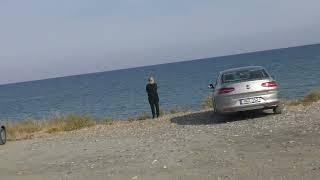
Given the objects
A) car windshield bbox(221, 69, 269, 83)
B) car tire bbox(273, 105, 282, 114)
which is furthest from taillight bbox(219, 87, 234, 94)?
car tire bbox(273, 105, 282, 114)

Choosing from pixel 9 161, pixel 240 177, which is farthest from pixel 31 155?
pixel 240 177

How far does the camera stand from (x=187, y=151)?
11922mm

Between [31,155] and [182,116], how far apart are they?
673cm

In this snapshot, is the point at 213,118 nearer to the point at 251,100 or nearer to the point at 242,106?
the point at 242,106

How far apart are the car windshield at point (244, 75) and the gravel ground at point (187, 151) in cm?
108

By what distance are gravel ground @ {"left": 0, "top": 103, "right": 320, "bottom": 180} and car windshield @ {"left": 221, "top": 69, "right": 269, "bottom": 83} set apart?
1.08 meters

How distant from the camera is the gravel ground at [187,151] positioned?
385 inches

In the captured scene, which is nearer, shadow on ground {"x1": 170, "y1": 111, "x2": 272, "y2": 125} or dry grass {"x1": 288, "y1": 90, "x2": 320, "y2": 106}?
shadow on ground {"x1": 170, "y1": 111, "x2": 272, "y2": 125}

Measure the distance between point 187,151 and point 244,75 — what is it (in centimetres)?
568

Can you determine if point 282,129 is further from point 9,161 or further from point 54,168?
point 9,161

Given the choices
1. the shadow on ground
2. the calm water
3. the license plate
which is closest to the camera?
the license plate

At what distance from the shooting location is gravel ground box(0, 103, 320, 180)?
32.1 feet

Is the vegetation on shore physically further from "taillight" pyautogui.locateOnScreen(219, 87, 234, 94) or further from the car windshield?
"taillight" pyautogui.locateOnScreen(219, 87, 234, 94)

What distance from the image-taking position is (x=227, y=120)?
17047 millimetres
